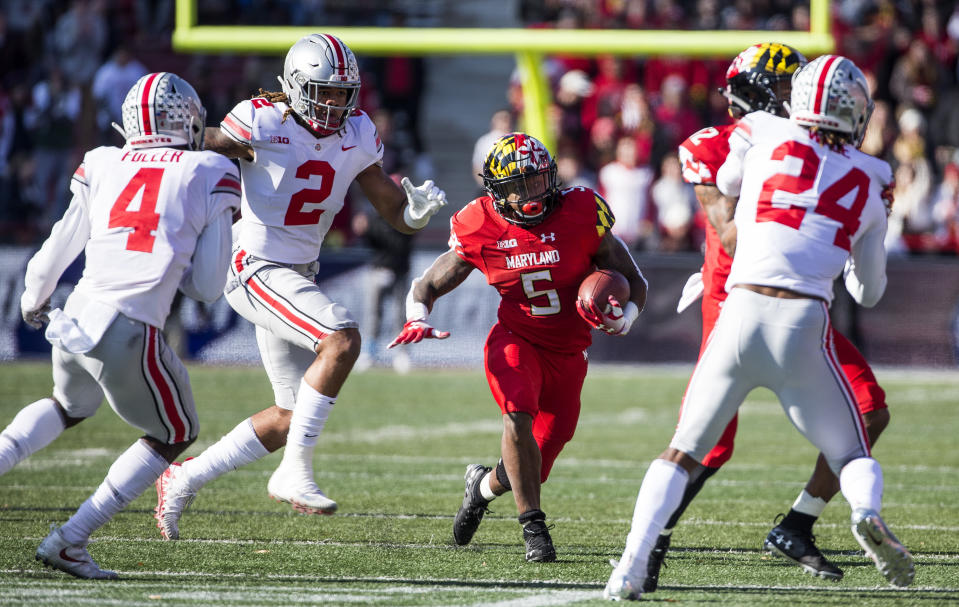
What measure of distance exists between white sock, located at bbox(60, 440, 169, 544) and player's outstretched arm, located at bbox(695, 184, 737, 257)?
2.12m

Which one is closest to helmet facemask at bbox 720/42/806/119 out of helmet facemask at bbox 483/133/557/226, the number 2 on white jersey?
helmet facemask at bbox 483/133/557/226

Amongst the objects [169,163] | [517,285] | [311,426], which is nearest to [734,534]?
[517,285]

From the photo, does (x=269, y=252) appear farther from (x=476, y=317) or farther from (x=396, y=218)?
(x=476, y=317)

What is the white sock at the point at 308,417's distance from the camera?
16.9 ft

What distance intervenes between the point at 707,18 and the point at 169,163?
878 centimetres

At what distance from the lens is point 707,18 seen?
12594 millimetres

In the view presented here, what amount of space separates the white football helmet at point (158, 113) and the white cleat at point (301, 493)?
1271mm

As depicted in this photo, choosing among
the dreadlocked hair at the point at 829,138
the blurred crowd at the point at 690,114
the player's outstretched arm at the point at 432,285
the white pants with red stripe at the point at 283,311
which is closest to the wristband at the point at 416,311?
the player's outstretched arm at the point at 432,285

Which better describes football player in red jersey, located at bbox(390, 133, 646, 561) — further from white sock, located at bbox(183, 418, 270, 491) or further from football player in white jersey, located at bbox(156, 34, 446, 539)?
white sock, located at bbox(183, 418, 270, 491)

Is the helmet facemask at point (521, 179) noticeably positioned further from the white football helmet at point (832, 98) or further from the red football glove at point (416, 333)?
the white football helmet at point (832, 98)

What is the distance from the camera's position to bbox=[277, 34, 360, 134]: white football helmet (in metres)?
5.47

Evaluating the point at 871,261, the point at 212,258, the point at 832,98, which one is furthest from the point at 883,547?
the point at 212,258

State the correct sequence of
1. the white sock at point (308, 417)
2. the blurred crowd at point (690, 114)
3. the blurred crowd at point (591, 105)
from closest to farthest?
1. the white sock at point (308, 417)
2. the blurred crowd at point (690, 114)
3. the blurred crowd at point (591, 105)

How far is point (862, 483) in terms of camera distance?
4.08 meters
